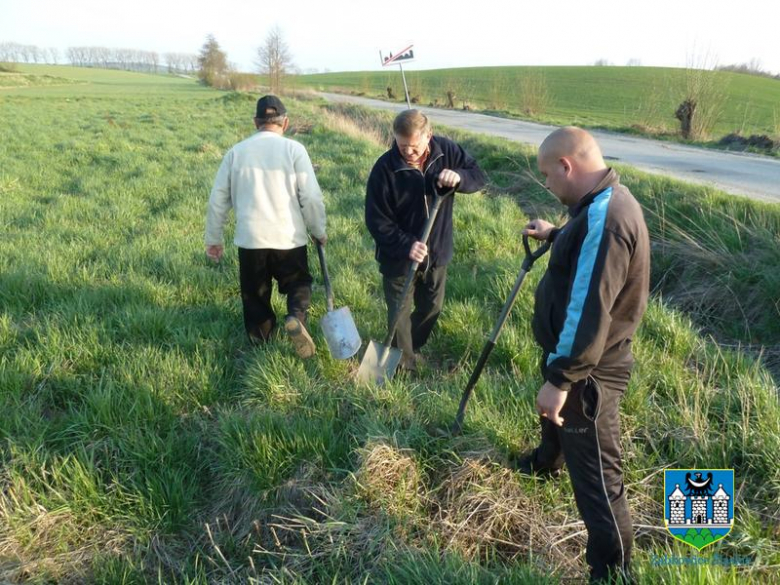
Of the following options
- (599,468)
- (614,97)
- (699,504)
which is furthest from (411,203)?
(614,97)

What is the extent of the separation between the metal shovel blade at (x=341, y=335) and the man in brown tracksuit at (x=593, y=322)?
1752 mm

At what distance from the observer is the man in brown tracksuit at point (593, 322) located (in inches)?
74.1

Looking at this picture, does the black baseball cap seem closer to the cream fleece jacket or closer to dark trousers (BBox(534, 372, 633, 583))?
the cream fleece jacket

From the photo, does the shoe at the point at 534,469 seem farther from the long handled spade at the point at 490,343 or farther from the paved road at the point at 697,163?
the paved road at the point at 697,163

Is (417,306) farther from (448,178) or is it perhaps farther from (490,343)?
(490,343)

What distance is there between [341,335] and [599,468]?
2.10m

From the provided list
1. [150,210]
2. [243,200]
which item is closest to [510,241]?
[243,200]

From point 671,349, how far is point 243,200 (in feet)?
10.7

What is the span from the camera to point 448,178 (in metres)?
3.32

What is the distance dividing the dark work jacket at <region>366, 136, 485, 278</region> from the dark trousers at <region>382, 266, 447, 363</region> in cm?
12

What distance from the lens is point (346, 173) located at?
1009 centimetres

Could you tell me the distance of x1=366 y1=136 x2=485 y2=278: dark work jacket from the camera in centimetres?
350

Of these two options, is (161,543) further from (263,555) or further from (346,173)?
(346,173)

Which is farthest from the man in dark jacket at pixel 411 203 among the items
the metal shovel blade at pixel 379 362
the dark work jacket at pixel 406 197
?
the metal shovel blade at pixel 379 362
